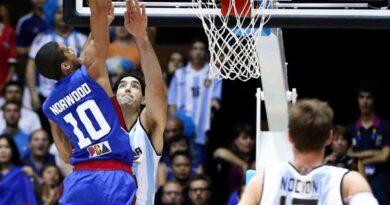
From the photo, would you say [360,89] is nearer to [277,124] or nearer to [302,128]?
[277,124]

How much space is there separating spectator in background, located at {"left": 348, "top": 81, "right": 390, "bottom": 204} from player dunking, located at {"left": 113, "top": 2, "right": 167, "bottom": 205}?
3931 mm

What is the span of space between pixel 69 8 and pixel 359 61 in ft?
21.3

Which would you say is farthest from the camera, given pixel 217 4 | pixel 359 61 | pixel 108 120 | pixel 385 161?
pixel 359 61

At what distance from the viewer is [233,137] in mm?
11078

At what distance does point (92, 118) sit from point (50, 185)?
463cm

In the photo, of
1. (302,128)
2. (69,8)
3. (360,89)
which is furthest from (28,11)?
(302,128)

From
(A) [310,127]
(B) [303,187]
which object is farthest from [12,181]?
(A) [310,127]

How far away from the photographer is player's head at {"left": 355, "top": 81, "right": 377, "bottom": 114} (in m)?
10.6

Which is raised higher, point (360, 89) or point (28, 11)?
point (28, 11)

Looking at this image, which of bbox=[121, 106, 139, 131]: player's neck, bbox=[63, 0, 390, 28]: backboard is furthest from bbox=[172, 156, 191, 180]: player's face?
bbox=[63, 0, 390, 28]: backboard

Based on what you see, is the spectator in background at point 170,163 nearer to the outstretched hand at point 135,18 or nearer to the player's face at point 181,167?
the player's face at point 181,167

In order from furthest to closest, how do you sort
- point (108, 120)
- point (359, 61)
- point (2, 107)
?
point (359, 61) → point (2, 107) → point (108, 120)

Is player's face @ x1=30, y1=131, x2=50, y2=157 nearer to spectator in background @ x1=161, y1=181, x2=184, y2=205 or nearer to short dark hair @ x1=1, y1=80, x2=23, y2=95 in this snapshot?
short dark hair @ x1=1, y1=80, x2=23, y2=95

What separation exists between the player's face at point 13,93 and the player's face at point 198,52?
1.94m
